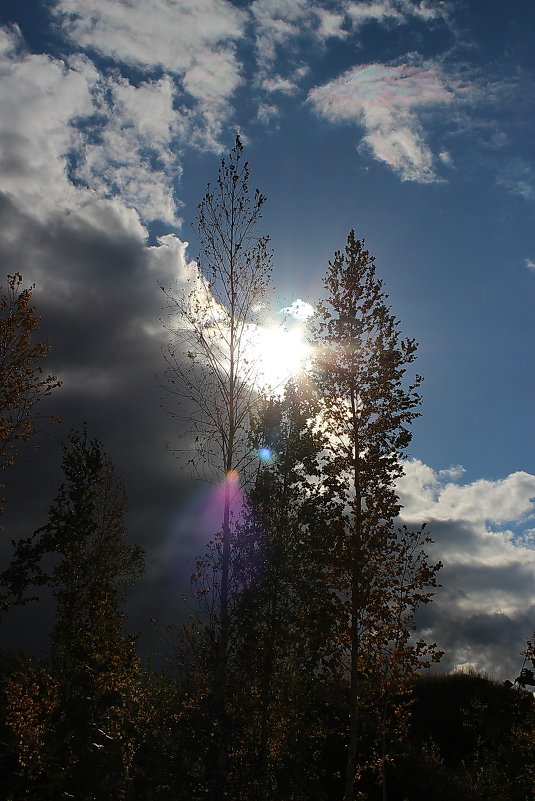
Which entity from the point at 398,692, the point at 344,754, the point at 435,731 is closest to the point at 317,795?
the point at 398,692

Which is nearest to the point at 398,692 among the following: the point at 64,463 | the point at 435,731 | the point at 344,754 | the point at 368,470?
the point at 368,470

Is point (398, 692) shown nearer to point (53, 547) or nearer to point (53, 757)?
point (53, 547)

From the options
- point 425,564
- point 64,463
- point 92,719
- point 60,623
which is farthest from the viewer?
point 64,463

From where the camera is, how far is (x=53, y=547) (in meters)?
15.3

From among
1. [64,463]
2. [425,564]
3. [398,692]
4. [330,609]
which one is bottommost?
[398,692]

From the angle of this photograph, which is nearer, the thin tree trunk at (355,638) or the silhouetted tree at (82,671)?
the silhouetted tree at (82,671)

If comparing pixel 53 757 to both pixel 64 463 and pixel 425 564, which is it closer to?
pixel 425 564

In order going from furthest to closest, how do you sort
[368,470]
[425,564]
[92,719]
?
[368,470] → [425,564] → [92,719]

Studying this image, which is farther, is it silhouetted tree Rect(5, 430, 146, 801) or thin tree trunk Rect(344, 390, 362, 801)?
thin tree trunk Rect(344, 390, 362, 801)

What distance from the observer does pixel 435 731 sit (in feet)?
120

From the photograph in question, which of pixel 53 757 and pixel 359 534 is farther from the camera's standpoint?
pixel 359 534

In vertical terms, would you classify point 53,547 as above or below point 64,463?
below

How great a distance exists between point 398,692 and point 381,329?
881 cm

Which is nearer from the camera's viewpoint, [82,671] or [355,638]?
[82,671]
